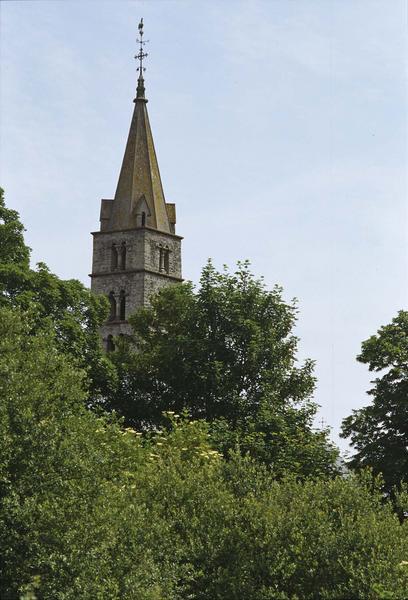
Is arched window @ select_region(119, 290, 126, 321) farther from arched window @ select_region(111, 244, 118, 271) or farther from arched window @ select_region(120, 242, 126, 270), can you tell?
arched window @ select_region(111, 244, 118, 271)

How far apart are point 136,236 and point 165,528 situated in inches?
2813

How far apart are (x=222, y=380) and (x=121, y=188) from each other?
4803 cm

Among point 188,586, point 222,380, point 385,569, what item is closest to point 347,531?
point 385,569

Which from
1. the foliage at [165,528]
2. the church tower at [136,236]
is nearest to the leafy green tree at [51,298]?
the foliage at [165,528]

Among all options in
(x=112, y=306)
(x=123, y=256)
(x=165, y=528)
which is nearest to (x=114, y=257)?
(x=123, y=256)

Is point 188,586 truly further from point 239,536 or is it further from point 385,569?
point 385,569

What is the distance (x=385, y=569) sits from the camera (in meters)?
28.8

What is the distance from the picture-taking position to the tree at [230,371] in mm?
52094

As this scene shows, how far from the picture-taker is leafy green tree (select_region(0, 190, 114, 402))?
50812mm

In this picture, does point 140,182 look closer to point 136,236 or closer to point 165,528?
point 136,236

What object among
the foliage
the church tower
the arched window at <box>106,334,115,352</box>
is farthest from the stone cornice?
the foliage

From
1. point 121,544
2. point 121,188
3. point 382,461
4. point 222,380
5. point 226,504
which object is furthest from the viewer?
point 121,188

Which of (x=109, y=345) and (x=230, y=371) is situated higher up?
(x=109, y=345)

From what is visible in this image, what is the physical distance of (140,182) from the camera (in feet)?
323
